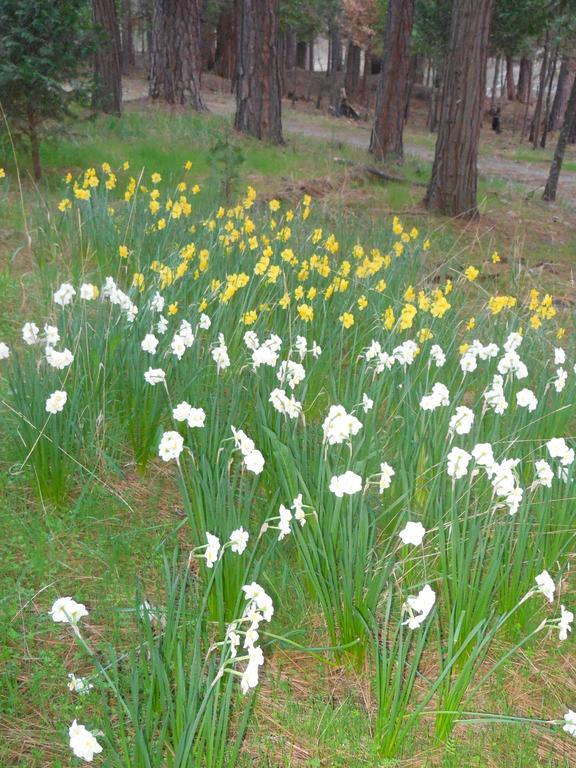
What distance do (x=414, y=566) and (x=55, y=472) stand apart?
128cm

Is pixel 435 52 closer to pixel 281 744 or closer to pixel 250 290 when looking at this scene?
pixel 250 290

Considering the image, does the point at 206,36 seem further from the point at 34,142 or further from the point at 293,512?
the point at 293,512

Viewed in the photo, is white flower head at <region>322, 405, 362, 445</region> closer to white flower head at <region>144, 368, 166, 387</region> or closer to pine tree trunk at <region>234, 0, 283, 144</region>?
white flower head at <region>144, 368, 166, 387</region>

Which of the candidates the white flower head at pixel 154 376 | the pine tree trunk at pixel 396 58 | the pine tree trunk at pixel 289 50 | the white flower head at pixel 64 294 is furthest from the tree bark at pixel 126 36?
the white flower head at pixel 154 376

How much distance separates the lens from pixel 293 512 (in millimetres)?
2318

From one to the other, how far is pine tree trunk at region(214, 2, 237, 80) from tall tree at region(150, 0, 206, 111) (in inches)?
598

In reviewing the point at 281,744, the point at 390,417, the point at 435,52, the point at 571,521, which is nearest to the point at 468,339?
the point at 390,417

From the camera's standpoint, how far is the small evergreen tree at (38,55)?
6.25m

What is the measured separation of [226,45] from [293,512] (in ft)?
100

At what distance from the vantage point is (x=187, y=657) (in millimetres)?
1861

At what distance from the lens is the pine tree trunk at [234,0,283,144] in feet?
34.8

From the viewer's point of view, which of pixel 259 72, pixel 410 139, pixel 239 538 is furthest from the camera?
pixel 410 139

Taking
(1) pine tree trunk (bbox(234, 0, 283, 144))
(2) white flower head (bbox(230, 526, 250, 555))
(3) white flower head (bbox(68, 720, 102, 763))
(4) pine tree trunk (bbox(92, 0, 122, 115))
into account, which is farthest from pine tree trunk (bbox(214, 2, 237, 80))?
(3) white flower head (bbox(68, 720, 102, 763))

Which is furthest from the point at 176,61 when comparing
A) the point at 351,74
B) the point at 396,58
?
the point at 351,74
